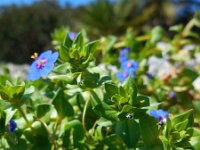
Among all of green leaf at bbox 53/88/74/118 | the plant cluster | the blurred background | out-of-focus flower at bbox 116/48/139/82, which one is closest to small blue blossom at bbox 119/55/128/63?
out-of-focus flower at bbox 116/48/139/82

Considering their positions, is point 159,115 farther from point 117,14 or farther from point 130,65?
point 117,14

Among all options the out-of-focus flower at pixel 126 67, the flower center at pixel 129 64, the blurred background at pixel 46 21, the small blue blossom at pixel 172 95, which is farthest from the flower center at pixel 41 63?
the blurred background at pixel 46 21

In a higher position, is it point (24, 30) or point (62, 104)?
point (24, 30)

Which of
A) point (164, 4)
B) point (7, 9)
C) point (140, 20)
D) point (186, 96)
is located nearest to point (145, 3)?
point (164, 4)

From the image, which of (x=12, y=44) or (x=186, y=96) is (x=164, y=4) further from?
(x=186, y=96)

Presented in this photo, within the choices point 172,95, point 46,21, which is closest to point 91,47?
point 172,95
